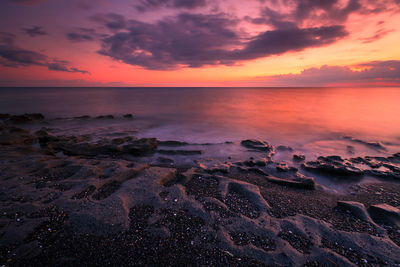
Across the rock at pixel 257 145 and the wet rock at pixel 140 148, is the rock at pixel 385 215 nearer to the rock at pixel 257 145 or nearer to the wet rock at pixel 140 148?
the rock at pixel 257 145

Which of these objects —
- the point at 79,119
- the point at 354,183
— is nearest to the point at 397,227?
the point at 354,183

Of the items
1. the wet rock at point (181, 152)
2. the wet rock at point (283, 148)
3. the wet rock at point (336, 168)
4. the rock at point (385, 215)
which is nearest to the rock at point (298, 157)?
the wet rock at point (336, 168)

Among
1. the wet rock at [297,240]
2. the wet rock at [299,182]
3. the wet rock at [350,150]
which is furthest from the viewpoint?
the wet rock at [350,150]

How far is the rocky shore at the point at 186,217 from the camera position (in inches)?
112

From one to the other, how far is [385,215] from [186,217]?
4.56 m

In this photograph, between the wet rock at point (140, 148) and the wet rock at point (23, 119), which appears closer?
the wet rock at point (140, 148)

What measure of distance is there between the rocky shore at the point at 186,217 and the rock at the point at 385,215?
0.07 feet

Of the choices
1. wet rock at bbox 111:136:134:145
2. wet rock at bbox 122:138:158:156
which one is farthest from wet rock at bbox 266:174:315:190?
wet rock at bbox 111:136:134:145

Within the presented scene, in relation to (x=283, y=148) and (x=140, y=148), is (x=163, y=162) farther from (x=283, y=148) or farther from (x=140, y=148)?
(x=283, y=148)

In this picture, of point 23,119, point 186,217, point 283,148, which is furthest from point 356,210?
point 23,119

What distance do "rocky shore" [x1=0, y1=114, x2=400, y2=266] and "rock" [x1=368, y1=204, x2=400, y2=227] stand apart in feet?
0.07

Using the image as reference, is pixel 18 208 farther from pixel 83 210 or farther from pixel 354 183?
pixel 354 183

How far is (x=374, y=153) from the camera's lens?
30.0 feet

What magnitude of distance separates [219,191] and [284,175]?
318 centimetres
